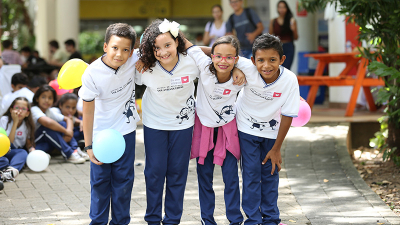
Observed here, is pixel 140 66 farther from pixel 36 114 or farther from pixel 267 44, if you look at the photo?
pixel 36 114

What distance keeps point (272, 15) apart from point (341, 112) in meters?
3.15

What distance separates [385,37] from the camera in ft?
16.7

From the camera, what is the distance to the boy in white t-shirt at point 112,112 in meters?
3.20

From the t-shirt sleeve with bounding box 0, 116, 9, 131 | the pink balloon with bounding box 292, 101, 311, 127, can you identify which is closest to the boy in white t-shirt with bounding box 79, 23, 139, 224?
the pink balloon with bounding box 292, 101, 311, 127

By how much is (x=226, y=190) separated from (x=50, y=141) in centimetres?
317

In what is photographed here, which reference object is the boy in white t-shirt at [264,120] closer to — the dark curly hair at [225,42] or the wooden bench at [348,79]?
the dark curly hair at [225,42]

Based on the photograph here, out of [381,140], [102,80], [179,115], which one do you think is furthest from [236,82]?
[381,140]

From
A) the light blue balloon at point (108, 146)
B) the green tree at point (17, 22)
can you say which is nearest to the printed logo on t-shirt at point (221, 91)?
the light blue balloon at point (108, 146)

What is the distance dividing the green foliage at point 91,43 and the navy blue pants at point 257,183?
1670 cm

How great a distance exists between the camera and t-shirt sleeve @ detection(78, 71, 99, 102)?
3.17 meters

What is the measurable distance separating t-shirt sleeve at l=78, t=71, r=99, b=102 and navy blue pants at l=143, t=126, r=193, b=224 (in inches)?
19.0

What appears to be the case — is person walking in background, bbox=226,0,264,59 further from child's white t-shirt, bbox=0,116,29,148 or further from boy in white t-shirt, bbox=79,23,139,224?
boy in white t-shirt, bbox=79,23,139,224

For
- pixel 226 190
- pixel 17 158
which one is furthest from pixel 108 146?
pixel 17 158

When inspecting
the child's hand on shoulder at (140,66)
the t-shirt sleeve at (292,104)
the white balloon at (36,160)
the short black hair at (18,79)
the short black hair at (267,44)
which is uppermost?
the short black hair at (267,44)
